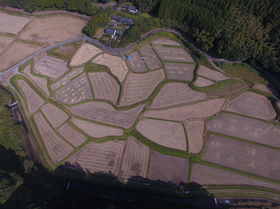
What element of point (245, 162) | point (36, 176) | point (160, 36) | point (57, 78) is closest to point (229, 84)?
point (245, 162)

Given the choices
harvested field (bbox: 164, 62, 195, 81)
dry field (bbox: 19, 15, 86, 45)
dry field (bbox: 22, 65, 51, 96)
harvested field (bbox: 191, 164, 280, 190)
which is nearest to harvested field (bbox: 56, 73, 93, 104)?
dry field (bbox: 22, 65, 51, 96)

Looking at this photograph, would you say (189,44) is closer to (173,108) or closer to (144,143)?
(173,108)

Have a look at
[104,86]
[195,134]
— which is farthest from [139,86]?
[195,134]

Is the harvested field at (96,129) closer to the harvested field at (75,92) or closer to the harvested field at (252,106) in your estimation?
the harvested field at (75,92)

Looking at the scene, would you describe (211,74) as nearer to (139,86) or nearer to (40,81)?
(139,86)

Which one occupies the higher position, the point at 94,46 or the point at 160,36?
the point at 160,36

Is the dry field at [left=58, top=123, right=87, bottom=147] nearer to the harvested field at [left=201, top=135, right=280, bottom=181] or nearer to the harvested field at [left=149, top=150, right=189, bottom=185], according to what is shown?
the harvested field at [left=149, top=150, right=189, bottom=185]
